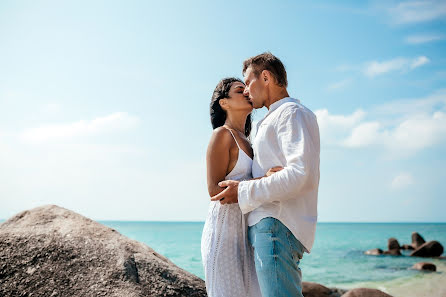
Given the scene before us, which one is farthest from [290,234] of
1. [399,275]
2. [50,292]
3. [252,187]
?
[399,275]

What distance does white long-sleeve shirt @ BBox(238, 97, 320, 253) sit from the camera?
116 inches

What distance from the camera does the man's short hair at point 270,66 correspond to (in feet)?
11.0

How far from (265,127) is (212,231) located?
99 centimetres

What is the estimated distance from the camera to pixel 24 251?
4.84 metres

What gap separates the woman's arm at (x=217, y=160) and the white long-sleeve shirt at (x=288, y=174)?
1.32 feet

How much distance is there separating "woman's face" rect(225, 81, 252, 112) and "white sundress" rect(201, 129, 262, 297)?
0.63 m

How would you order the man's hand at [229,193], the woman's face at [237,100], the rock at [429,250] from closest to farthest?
the man's hand at [229,193], the woman's face at [237,100], the rock at [429,250]

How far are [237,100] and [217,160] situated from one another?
2.31 feet

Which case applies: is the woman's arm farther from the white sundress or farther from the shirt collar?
the shirt collar

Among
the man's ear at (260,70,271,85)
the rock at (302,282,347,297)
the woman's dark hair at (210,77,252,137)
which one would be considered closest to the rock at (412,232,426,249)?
the rock at (302,282,347,297)

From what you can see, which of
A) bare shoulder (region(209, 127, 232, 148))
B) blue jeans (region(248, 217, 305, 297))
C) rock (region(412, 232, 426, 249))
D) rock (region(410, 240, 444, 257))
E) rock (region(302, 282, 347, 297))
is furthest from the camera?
rock (region(412, 232, 426, 249))

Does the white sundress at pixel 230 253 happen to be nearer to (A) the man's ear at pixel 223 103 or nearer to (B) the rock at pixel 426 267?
(A) the man's ear at pixel 223 103

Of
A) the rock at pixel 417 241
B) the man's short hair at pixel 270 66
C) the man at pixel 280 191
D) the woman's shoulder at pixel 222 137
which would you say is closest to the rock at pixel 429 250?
the rock at pixel 417 241

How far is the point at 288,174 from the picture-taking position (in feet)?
9.61
